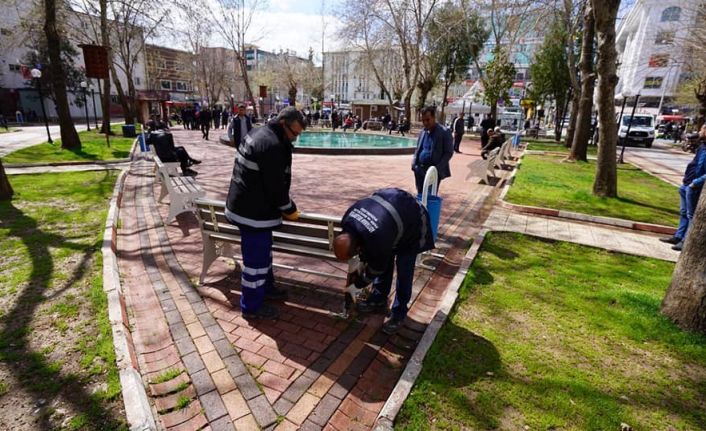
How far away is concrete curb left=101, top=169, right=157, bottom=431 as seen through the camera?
2.23 meters

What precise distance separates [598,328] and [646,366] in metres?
0.50

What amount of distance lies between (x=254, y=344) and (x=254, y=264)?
656 millimetres

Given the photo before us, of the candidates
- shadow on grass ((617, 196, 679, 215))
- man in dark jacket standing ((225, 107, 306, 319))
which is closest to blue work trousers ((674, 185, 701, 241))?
shadow on grass ((617, 196, 679, 215))

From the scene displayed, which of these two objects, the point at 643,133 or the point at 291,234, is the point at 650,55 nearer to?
the point at 643,133

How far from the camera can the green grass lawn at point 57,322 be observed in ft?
7.64

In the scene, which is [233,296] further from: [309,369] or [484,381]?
[484,381]

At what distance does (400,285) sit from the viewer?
10.4ft

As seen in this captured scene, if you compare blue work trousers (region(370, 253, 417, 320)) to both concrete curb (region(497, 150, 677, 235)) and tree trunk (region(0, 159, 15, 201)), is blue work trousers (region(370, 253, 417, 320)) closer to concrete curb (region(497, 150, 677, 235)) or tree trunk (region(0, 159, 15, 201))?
concrete curb (region(497, 150, 677, 235))

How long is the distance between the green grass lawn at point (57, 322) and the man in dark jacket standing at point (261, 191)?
47.2 inches

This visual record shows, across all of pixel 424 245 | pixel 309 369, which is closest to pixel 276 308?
pixel 309 369

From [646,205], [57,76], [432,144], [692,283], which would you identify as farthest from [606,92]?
[57,76]

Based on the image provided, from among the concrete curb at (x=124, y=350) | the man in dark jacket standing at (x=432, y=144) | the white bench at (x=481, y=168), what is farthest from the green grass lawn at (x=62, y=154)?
the white bench at (x=481, y=168)

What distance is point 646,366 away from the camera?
284 cm

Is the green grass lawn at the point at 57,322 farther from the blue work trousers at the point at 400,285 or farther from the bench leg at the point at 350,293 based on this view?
the blue work trousers at the point at 400,285
